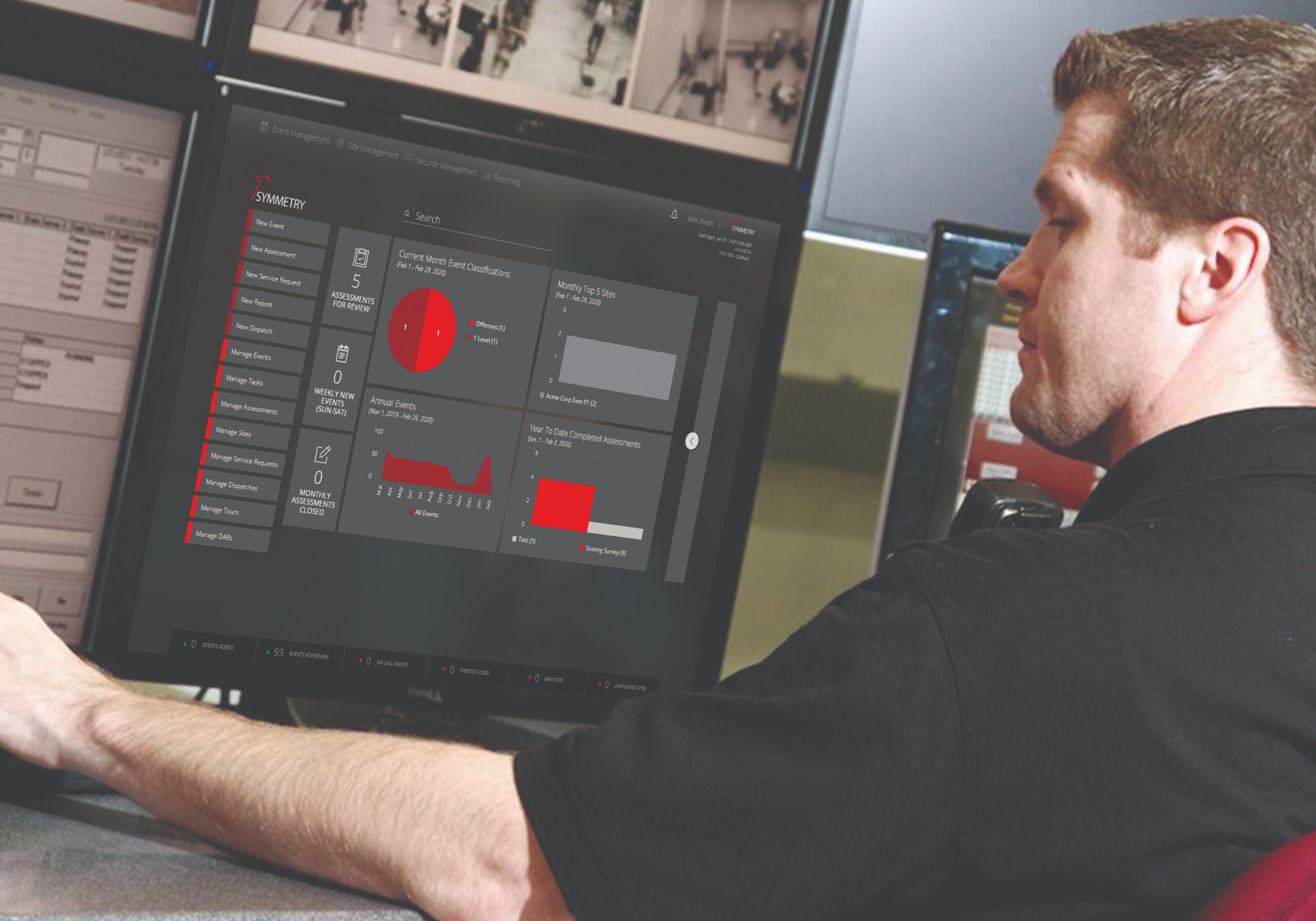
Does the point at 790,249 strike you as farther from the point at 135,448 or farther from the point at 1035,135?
the point at 135,448

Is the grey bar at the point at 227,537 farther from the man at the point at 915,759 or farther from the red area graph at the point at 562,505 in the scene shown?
the man at the point at 915,759

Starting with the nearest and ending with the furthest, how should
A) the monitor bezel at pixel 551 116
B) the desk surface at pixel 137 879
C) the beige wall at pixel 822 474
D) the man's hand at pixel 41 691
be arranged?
the desk surface at pixel 137 879, the man's hand at pixel 41 691, the monitor bezel at pixel 551 116, the beige wall at pixel 822 474

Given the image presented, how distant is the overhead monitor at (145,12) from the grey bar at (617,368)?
15.6 inches

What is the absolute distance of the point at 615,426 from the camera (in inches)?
52.7

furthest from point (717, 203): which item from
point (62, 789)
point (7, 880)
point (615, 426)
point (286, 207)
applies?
point (7, 880)

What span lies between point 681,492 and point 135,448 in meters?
0.47

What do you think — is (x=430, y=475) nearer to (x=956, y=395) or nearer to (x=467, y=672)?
(x=467, y=672)

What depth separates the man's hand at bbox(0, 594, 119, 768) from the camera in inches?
34.6

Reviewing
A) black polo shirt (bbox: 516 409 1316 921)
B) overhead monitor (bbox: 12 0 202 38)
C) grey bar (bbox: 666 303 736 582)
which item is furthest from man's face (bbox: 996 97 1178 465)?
overhead monitor (bbox: 12 0 202 38)

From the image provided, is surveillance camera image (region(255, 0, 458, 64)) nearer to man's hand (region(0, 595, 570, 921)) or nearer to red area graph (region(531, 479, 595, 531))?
red area graph (region(531, 479, 595, 531))

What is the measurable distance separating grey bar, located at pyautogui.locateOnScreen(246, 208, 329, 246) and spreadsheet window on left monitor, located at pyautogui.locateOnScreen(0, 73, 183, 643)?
0.24ft

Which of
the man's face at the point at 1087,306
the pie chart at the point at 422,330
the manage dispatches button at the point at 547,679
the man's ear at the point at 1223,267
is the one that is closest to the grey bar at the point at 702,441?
the manage dispatches button at the point at 547,679

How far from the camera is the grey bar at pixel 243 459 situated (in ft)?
4.04

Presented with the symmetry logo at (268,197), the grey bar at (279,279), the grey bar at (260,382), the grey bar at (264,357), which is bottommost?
the grey bar at (260,382)
